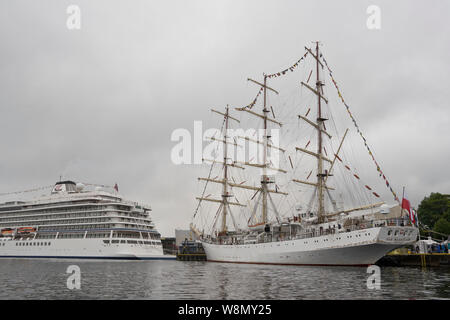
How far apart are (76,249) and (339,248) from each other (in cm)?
4784

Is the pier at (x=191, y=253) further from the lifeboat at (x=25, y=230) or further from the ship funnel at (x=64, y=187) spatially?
the lifeboat at (x=25, y=230)

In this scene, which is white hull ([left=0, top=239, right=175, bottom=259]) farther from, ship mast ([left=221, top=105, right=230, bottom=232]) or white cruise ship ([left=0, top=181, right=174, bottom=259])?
ship mast ([left=221, top=105, right=230, bottom=232])

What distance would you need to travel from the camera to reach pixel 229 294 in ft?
68.1

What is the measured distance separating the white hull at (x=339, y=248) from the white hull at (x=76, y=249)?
21444 mm

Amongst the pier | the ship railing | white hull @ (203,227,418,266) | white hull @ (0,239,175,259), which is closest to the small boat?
white hull @ (0,239,175,259)

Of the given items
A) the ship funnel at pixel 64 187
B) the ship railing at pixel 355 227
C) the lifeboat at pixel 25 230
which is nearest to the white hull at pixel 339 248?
the ship railing at pixel 355 227

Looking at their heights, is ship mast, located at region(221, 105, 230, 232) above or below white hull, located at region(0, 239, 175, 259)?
above

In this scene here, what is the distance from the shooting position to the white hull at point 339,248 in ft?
131

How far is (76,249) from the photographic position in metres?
66.7

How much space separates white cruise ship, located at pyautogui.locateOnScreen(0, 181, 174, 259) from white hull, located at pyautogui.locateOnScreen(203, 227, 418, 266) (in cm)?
2411

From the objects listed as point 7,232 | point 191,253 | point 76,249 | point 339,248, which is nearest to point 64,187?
point 7,232

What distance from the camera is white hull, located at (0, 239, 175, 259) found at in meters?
62.3
